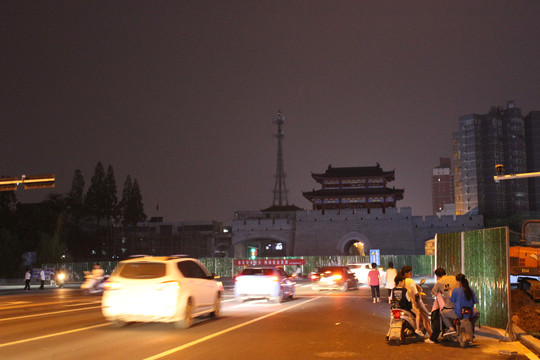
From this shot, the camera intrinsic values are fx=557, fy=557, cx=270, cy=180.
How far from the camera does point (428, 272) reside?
63.9 metres

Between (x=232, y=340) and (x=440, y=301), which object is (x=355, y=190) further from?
(x=232, y=340)

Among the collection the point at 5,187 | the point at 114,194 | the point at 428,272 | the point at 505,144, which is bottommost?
the point at 428,272

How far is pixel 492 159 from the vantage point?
127625 millimetres

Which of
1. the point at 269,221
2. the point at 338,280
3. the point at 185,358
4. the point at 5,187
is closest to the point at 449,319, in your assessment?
the point at 185,358

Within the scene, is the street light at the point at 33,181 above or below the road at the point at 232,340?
above

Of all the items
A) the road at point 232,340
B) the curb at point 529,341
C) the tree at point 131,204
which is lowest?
the road at point 232,340

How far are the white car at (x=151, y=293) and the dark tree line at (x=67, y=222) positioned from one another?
46.3 metres

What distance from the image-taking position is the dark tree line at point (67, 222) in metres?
55.8

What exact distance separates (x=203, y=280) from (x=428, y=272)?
5416 centimetres

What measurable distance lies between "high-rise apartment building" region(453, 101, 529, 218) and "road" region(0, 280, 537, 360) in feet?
389

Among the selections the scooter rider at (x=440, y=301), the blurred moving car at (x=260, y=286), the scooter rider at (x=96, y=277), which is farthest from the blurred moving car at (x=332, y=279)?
the scooter rider at (x=440, y=301)

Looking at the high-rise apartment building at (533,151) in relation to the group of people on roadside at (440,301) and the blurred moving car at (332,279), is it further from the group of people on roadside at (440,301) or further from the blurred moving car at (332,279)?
the group of people on roadside at (440,301)

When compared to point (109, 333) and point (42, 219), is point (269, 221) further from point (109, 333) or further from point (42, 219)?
point (109, 333)

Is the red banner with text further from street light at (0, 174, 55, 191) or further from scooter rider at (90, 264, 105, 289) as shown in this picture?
street light at (0, 174, 55, 191)
